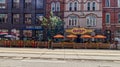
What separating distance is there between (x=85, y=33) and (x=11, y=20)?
16782 millimetres

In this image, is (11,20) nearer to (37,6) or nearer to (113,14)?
(37,6)

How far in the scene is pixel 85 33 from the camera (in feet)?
179

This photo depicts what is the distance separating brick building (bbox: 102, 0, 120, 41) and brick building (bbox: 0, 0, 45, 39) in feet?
44.0

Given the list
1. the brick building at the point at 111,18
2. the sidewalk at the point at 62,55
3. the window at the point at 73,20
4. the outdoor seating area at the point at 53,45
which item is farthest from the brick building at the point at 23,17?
the sidewalk at the point at 62,55

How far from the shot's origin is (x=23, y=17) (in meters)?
60.0

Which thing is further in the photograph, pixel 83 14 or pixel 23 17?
pixel 23 17

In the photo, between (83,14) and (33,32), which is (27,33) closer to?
A: (33,32)

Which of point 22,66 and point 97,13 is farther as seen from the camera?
point 97,13

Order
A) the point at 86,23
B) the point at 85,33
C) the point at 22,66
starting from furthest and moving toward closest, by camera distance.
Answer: the point at 86,23 → the point at 85,33 → the point at 22,66

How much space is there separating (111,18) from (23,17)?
18.9 m

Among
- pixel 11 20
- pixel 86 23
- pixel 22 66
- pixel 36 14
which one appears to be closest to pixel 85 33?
pixel 86 23

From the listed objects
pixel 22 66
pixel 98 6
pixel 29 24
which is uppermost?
pixel 98 6

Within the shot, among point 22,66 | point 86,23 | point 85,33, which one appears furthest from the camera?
point 86,23

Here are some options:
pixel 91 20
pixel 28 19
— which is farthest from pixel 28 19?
pixel 91 20
